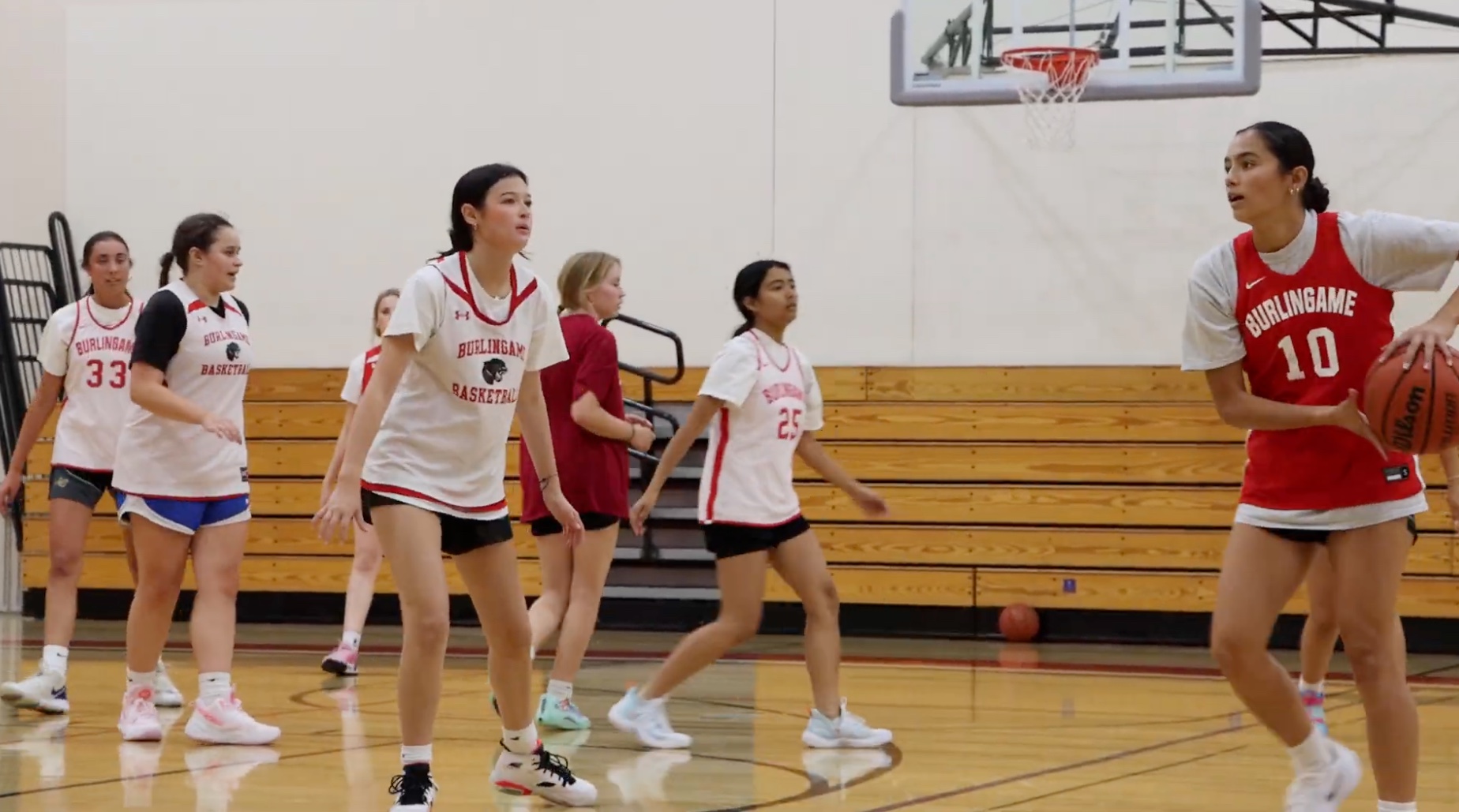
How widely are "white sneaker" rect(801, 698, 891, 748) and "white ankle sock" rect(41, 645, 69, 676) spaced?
2732 mm

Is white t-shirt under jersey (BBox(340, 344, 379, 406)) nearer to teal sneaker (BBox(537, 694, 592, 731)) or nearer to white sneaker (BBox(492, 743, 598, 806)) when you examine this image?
teal sneaker (BBox(537, 694, 592, 731))

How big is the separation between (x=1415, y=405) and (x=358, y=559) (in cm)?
549

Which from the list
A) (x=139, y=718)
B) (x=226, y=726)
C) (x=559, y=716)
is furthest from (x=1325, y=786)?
(x=139, y=718)

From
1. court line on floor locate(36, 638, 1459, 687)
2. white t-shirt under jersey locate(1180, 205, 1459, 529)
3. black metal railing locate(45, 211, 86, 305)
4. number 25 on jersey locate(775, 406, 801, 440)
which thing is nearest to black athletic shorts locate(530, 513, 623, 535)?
number 25 on jersey locate(775, 406, 801, 440)

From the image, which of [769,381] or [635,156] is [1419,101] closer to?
[635,156]

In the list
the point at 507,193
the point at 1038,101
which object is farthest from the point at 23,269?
the point at 507,193

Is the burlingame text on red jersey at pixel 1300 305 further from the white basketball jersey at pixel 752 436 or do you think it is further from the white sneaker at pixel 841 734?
the white sneaker at pixel 841 734

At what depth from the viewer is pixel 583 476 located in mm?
6043

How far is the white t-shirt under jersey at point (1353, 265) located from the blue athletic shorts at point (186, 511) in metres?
3.23

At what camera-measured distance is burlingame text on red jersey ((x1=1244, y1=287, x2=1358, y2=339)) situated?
3.78m

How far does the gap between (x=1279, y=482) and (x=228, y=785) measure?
2900 millimetres

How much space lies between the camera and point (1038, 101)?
9.37 meters

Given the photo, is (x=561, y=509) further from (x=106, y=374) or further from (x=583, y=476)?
(x=106, y=374)

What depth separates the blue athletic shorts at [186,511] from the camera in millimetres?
5605
